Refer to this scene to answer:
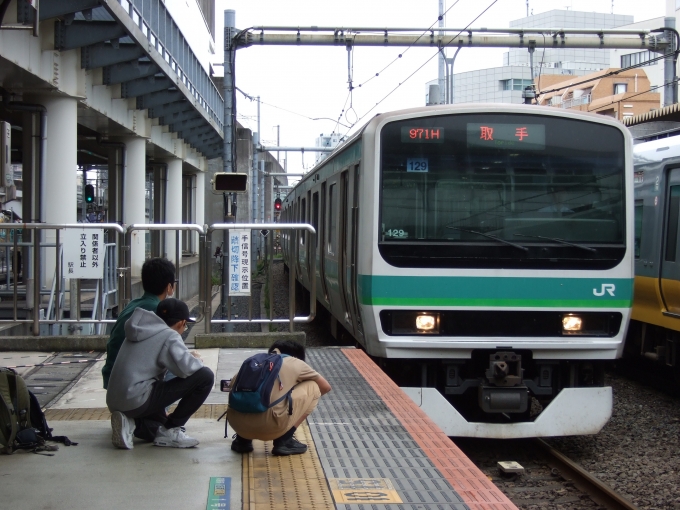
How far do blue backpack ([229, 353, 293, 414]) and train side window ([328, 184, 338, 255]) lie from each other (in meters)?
4.77

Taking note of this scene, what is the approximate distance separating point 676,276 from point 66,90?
8.80m

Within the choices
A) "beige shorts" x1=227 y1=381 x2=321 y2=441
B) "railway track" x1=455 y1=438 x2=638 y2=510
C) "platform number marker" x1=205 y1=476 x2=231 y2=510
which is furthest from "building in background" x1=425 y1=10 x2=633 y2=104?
"platform number marker" x1=205 y1=476 x2=231 y2=510

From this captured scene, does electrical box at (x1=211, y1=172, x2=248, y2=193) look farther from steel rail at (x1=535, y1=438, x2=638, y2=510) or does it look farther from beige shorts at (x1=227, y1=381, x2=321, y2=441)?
beige shorts at (x1=227, y1=381, x2=321, y2=441)

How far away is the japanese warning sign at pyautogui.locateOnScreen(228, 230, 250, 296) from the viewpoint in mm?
8625

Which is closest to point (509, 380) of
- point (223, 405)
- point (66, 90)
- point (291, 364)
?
point (223, 405)

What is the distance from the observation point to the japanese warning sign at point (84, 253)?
8516mm

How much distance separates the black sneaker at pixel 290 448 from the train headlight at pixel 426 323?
2.47 metres

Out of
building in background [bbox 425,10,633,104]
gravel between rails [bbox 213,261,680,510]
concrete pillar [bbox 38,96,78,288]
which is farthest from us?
building in background [bbox 425,10,633,104]

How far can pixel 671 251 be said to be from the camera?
9695 mm

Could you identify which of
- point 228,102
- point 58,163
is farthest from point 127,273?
point 228,102

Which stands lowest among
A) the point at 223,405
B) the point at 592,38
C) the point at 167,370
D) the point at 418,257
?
the point at 223,405

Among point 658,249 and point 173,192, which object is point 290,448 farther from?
point 173,192

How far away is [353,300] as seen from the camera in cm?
786

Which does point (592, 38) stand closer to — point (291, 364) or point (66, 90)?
point (66, 90)
